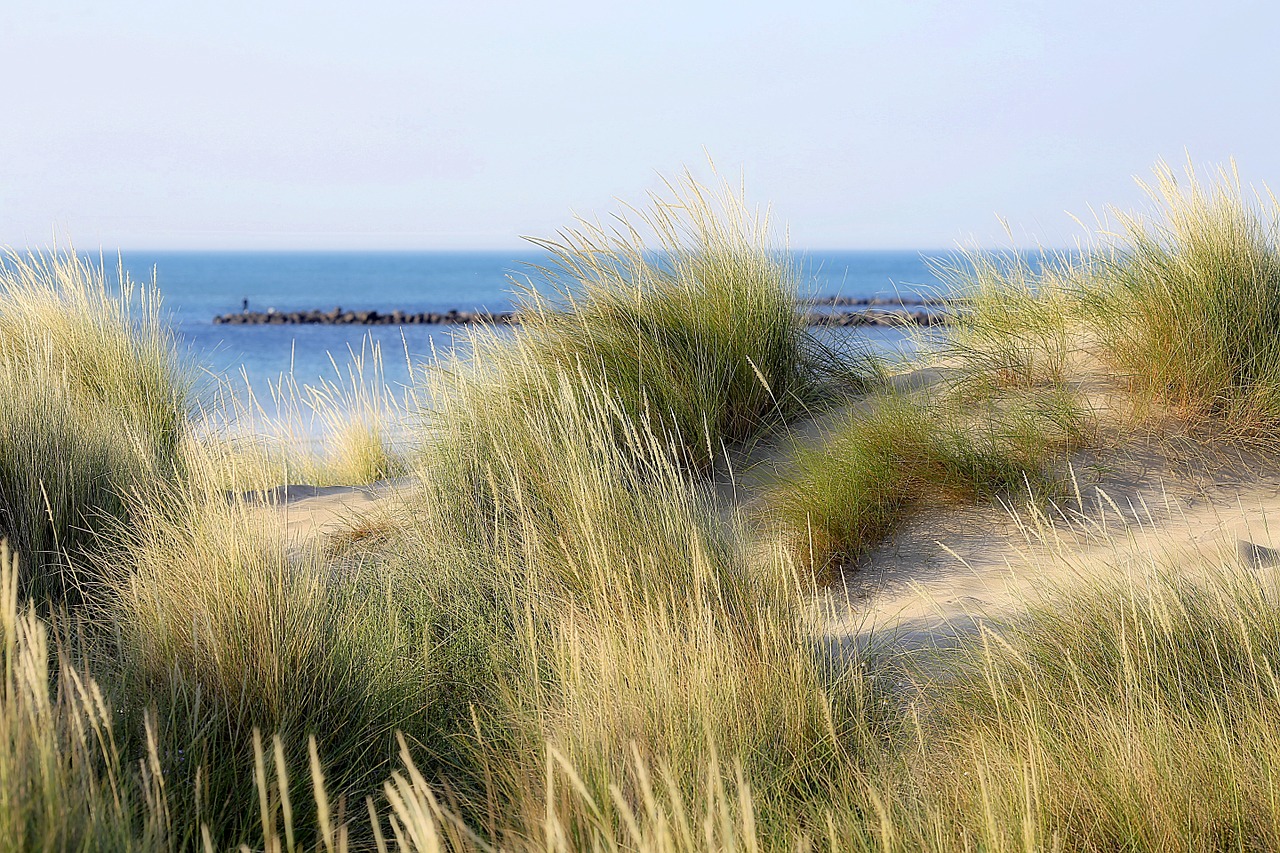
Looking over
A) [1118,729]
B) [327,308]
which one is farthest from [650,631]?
[327,308]

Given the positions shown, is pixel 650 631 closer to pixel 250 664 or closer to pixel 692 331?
pixel 250 664

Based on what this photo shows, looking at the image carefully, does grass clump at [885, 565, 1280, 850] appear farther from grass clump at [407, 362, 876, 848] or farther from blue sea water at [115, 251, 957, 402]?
blue sea water at [115, 251, 957, 402]

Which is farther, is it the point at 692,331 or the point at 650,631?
the point at 692,331

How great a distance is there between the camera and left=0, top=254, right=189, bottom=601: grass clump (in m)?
3.97

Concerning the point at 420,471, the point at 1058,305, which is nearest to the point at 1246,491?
the point at 1058,305

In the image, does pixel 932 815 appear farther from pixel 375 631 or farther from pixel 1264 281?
pixel 1264 281

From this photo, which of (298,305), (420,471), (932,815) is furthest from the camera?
(298,305)

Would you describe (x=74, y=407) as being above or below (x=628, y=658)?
above

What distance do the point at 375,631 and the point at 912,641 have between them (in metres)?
1.72

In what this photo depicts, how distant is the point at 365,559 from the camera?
168 inches

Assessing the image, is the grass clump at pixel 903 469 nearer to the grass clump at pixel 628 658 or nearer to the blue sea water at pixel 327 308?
the grass clump at pixel 628 658

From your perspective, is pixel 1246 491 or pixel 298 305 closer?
pixel 1246 491

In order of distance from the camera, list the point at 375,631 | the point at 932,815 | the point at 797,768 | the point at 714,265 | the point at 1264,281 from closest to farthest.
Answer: the point at 932,815
the point at 797,768
the point at 375,631
the point at 1264,281
the point at 714,265

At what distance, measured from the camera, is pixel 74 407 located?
4.93 metres
